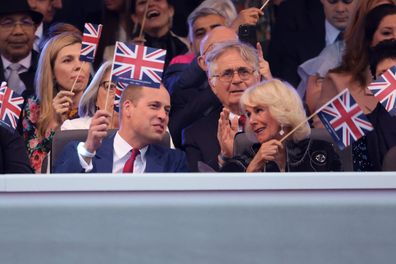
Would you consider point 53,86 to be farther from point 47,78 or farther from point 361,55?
point 361,55

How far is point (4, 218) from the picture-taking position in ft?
13.3

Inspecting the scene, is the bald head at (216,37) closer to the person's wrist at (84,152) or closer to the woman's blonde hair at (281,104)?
the woman's blonde hair at (281,104)

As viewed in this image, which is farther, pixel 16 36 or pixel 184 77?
pixel 16 36

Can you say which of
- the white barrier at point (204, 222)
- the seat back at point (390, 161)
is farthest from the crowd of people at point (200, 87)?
the white barrier at point (204, 222)

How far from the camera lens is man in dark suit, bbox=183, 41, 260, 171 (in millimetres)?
6971

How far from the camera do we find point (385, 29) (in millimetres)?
7141

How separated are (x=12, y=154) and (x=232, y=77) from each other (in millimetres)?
1343

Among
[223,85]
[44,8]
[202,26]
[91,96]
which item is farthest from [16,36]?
[223,85]

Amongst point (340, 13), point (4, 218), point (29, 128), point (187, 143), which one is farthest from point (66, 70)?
point (4, 218)

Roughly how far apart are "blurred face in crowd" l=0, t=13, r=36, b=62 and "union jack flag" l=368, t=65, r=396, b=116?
8.42ft

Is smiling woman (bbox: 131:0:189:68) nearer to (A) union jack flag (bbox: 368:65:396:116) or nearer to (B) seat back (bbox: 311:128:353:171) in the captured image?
(B) seat back (bbox: 311:128:353:171)

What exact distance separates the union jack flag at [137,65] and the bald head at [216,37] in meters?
0.79

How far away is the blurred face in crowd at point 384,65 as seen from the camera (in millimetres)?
6754

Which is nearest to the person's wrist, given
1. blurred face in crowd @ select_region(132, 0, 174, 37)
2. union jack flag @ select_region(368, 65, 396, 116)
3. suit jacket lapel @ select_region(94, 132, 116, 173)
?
suit jacket lapel @ select_region(94, 132, 116, 173)
